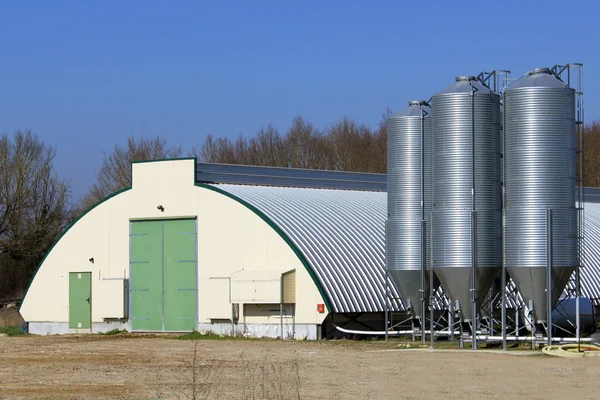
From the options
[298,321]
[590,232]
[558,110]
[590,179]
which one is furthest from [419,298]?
[590,179]

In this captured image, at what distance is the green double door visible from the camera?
40.1 m

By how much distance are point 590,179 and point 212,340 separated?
196 feet

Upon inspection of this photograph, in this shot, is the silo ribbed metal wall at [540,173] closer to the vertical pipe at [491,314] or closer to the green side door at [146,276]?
the vertical pipe at [491,314]

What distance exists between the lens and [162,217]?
135ft

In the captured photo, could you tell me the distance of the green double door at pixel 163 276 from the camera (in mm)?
40125

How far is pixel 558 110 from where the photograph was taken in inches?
1182

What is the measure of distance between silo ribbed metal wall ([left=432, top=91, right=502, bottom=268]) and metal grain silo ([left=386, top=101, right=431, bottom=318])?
1.72m

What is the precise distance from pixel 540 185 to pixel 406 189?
16.5 ft

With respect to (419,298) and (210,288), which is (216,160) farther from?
(419,298)

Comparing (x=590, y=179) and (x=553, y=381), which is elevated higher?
(x=590, y=179)

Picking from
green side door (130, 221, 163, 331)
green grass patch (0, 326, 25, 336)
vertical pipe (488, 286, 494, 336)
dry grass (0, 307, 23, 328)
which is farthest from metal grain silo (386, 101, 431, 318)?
dry grass (0, 307, 23, 328)

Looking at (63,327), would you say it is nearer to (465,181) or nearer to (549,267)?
(465,181)

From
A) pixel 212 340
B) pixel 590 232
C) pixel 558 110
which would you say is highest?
pixel 558 110

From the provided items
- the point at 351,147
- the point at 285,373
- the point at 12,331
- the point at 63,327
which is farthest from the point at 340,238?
the point at 351,147
